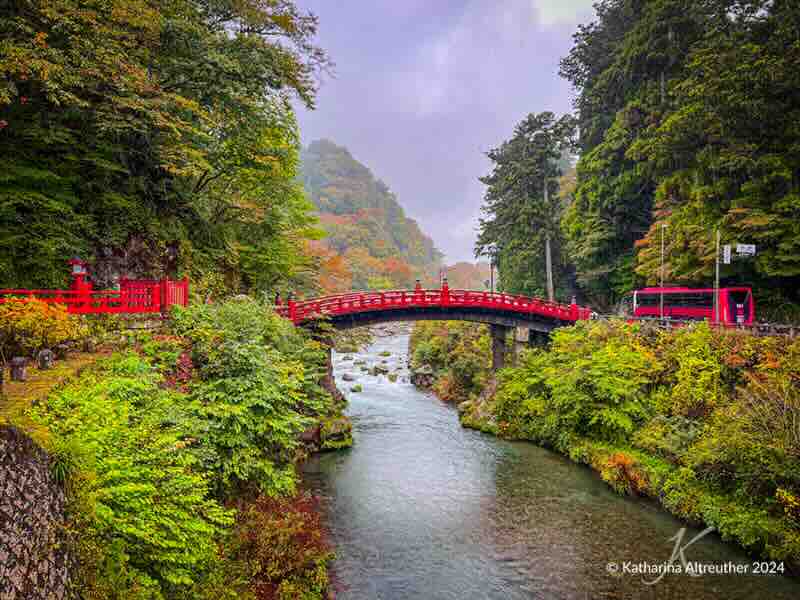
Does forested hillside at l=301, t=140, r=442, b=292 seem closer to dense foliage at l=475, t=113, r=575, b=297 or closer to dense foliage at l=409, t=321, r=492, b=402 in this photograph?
dense foliage at l=409, t=321, r=492, b=402

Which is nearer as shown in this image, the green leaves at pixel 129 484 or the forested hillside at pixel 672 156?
the green leaves at pixel 129 484

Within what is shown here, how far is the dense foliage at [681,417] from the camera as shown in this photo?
11117 mm

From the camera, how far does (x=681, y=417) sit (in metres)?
15.9

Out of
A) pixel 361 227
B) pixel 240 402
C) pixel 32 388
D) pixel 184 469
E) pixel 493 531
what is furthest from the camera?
pixel 361 227

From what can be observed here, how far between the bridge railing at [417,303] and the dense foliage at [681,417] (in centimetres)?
281

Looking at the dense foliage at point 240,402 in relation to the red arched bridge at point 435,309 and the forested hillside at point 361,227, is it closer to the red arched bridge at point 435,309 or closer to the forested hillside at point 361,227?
the red arched bridge at point 435,309

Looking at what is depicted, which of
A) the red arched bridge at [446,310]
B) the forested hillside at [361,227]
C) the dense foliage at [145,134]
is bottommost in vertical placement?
the red arched bridge at [446,310]

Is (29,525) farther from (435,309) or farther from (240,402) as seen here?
(435,309)

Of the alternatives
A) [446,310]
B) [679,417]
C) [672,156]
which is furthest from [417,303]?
[672,156]

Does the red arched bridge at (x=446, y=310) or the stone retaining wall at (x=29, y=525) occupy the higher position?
the red arched bridge at (x=446, y=310)

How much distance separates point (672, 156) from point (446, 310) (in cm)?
1593

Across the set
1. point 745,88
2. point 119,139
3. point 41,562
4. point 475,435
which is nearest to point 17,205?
point 119,139

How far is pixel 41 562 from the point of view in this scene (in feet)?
13.6

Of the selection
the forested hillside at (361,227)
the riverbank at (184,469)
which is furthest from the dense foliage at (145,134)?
the forested hillside at (361,227)
